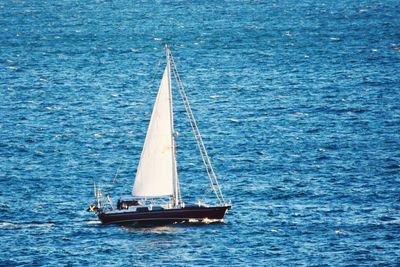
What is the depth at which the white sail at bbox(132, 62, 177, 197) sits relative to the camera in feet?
425

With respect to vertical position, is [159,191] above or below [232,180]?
below

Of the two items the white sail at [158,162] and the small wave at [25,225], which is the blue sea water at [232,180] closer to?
the small wave at [25,225]

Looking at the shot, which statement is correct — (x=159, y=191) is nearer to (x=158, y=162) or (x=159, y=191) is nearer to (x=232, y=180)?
(x=158, y=162)

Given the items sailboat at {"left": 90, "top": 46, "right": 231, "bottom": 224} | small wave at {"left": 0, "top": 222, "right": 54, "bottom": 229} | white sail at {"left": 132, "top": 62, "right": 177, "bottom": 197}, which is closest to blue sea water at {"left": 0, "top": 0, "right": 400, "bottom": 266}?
small wave at {"left": 0, "top": 222, "right": 54, "bottom": 229}

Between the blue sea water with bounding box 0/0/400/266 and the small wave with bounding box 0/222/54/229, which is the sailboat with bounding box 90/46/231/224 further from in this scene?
the small wave with bounding box 0/222/54/229

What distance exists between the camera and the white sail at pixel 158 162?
12962 centimetres

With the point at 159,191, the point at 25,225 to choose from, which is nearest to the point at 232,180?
the point at 159,191

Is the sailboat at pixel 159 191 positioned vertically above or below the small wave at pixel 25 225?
above

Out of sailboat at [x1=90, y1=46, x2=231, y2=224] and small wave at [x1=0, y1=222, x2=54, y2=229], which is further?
small wave at [x1=0, y1=222, x2=54, y2=229]

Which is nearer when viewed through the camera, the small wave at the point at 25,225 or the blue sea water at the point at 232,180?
the blue sea water at the point at 232,180

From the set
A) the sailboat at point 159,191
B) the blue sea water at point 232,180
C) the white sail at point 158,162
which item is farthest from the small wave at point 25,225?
the white sail at point 158,162

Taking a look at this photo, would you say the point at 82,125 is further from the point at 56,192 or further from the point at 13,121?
the point at 56,192

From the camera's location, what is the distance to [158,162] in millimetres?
130750

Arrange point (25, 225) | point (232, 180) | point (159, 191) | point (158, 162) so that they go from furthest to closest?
point (232, 180), point (25, 225), point (159, 191), point (158, 162)
